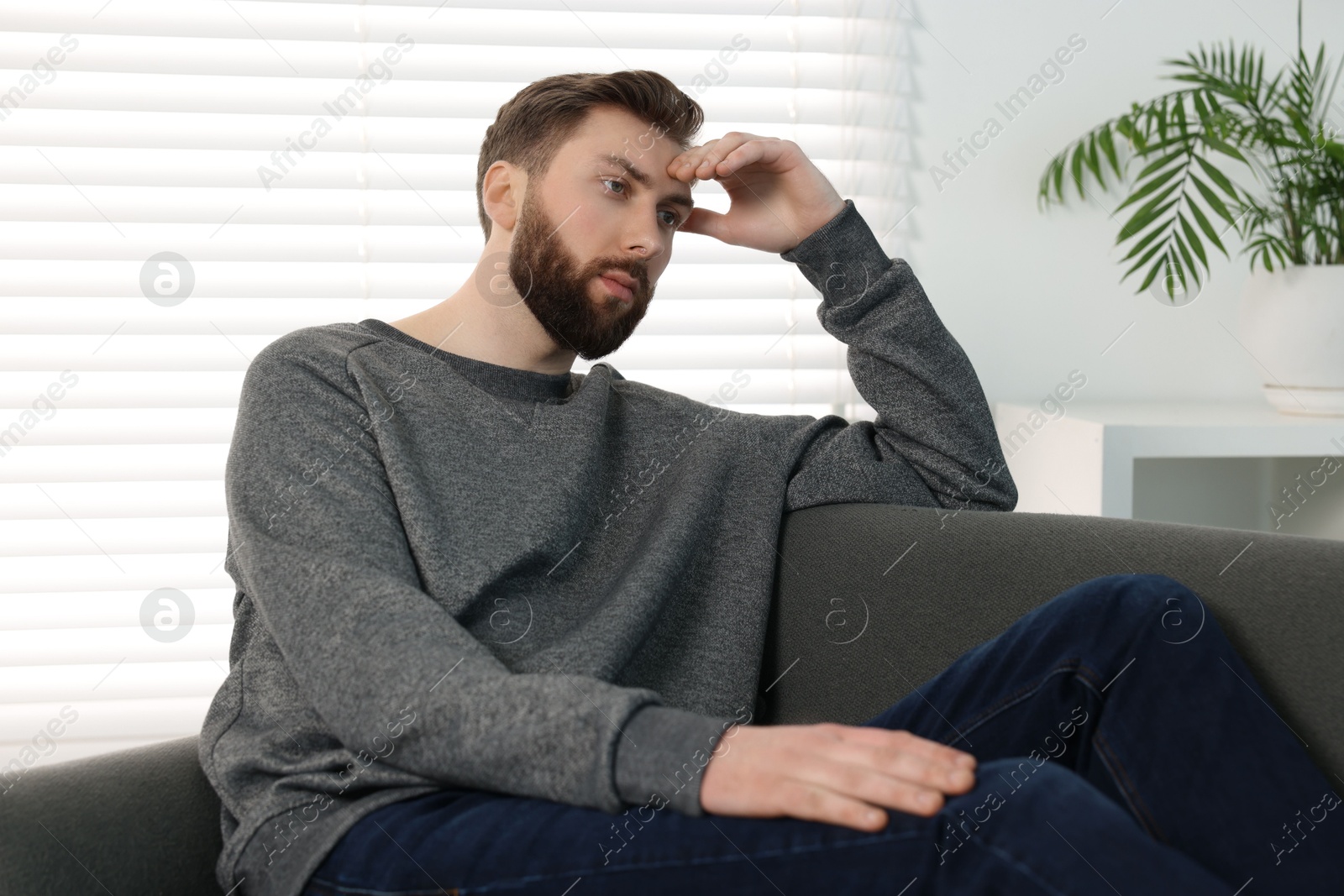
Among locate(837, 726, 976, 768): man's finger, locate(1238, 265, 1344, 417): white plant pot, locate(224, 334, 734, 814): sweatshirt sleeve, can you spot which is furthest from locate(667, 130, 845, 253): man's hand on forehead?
locate(1238, 265, 1344, 417): white plant pot

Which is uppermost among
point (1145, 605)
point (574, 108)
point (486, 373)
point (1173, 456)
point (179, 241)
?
point (574, 108)

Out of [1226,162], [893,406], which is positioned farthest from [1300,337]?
[893,406]

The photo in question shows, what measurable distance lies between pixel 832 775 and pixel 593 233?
70cm

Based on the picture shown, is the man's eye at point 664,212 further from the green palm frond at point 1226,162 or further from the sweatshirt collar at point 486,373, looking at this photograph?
the green palm frond at point 1226,162

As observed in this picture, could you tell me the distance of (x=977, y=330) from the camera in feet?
6.54

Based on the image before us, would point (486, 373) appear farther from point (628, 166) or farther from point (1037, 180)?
point (1037, 180)

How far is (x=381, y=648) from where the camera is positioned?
792 mm

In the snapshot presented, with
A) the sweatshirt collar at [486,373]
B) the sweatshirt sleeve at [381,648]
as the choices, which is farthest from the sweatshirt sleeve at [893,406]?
the sweatshirt sleeve at [381,648]

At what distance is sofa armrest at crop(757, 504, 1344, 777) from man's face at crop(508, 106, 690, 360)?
32 centimetres

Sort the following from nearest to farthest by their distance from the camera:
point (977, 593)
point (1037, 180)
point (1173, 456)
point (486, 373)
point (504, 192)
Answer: point (977, 593) < point (486, 373) < point (504, 192) < point (1173, 456) < point (1037, 180)

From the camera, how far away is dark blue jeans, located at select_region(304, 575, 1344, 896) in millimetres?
622

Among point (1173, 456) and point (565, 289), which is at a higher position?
point (565, 289)

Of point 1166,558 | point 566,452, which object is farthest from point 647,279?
point 1166,558

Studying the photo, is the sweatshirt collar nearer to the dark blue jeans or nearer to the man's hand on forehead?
the man's hand on forehead
